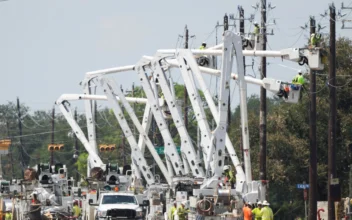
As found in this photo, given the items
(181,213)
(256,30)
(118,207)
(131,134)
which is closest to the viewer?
(181,213)

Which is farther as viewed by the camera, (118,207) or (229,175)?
(118,207)

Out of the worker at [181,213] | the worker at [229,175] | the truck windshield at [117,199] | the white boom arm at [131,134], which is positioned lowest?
the worker at [181,213]

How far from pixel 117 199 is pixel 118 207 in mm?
1196

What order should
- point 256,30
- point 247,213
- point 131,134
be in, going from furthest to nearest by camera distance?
1. point 131,134
2. point 256,30
3. point 247,213

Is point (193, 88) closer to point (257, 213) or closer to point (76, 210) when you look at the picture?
point (76, 210)

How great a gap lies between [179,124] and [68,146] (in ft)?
373

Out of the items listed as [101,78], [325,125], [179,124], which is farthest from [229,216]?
[325,125]

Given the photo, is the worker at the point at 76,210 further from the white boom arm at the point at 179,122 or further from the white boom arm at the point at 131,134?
the white boom arm at the point at 179,122

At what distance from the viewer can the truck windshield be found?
188 feet

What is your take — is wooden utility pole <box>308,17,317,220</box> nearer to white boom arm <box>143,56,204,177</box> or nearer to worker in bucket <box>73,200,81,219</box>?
white boom arm <box>143,56,204,177</box>

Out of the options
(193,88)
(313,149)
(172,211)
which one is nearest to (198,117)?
(193,88)

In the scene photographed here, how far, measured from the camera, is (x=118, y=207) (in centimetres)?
5619

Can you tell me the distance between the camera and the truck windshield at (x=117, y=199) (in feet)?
188

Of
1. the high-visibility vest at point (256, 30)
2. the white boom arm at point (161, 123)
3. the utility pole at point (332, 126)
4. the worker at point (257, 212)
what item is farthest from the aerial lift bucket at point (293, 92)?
the white boom arm at point (161, 123)
